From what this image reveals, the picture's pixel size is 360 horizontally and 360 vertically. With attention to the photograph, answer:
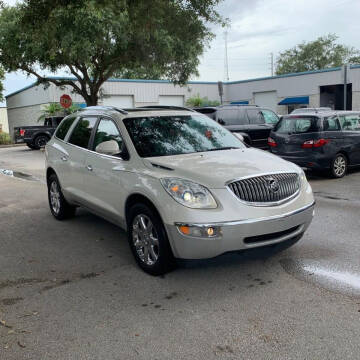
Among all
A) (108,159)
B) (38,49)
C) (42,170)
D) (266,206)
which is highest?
(38,49)

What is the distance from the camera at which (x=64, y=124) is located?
6.86 m

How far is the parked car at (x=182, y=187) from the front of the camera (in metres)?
3.85

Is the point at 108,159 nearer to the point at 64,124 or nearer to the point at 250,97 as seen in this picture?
the point at 64,124

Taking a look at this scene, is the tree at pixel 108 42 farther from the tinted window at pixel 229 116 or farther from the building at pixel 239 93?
the building at pixel 239 93

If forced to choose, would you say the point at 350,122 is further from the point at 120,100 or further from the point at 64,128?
the point at 120,100

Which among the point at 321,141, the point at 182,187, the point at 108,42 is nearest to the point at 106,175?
the point at 182,187

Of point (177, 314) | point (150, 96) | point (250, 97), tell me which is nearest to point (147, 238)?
point (177, 314)

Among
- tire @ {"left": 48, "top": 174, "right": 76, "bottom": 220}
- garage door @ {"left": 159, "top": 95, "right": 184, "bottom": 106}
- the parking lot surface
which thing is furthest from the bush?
the parking lot surface

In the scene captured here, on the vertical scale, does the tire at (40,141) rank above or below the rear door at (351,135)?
below

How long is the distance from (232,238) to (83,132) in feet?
10.2

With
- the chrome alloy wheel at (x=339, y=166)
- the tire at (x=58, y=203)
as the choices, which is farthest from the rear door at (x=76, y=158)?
the chrome alloy wheel at (x=339, y=166)

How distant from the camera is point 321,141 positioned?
31.6 ft

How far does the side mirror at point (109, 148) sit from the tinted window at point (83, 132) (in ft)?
2.77

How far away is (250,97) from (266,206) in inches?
1580
